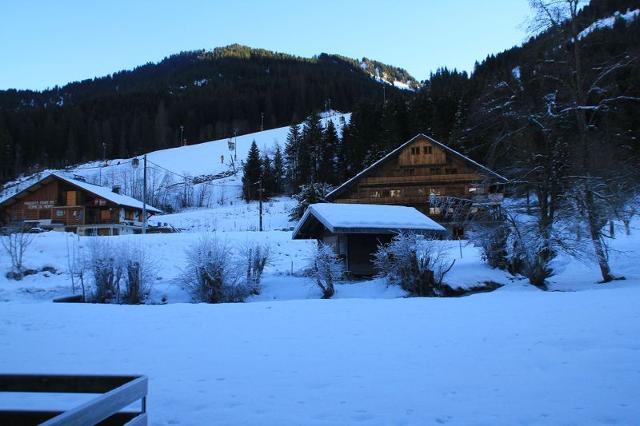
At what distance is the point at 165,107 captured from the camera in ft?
493

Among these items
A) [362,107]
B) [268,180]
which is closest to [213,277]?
[268,180]

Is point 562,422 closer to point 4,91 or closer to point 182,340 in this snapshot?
point 182,340

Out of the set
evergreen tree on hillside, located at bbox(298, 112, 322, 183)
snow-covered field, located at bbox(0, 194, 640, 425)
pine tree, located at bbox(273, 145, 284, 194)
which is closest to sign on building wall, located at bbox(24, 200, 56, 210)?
evergreen tree on hillside, located at bbox(298, 112, 322, 183)

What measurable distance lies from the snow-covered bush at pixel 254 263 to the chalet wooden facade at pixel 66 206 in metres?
37.9

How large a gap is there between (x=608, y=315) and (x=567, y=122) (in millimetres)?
12168

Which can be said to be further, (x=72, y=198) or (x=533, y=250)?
(x=72, y=198)

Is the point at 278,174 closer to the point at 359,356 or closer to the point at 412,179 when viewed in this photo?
the point at 412,179

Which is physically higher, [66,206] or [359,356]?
[66,206]

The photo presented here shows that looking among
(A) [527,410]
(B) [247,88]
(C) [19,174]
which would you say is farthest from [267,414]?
(B) [247,88]

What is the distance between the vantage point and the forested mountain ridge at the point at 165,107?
12000 cm

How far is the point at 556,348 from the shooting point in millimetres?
8734

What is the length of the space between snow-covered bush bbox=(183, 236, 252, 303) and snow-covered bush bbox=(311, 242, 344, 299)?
2954 millimetres

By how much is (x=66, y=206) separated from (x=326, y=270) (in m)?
46.1

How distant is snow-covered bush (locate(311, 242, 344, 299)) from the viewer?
20.8 metres
